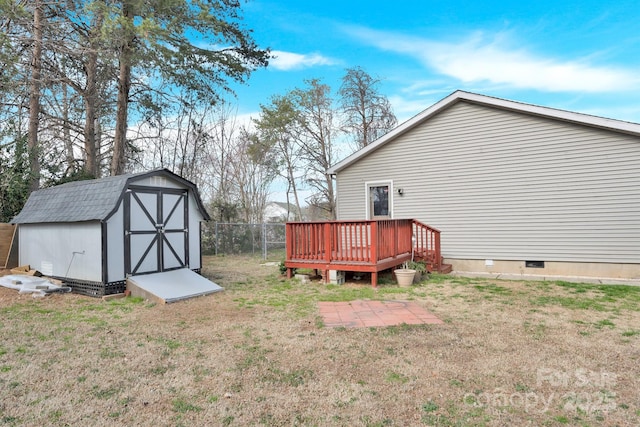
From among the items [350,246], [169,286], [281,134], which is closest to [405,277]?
[350,246]

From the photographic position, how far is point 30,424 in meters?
2.46

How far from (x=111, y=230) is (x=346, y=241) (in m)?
4.45

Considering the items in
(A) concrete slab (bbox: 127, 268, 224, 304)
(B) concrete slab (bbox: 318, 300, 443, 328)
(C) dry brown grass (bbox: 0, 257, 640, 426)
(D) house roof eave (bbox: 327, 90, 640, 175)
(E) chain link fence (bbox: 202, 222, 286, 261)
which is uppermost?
(D) house roof eave (bbox: 327, 90, 640, 175)

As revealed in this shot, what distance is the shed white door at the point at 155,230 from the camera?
23.1ft

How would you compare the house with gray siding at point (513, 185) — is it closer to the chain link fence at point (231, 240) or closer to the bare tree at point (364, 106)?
the chain link fence at point (231, 240)

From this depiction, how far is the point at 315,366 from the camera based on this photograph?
338 centimetres

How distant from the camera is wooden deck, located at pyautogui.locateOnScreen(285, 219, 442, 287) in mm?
7207

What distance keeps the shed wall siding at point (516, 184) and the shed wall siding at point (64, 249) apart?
257 inches

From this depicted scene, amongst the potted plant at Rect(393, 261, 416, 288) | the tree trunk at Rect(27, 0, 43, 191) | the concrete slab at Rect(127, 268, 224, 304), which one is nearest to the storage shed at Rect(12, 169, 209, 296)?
the concrete slab at Rect(127, 268, 224, 304)

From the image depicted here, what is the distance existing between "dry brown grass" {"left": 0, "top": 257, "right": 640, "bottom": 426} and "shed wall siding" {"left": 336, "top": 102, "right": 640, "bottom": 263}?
7.85 feet

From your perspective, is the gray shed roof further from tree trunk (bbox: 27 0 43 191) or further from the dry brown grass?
tree trunk (bbox: 27 0 43 191)

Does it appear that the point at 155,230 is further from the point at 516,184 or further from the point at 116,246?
the point at 516,184

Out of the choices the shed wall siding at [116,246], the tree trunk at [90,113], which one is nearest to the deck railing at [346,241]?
the shed wall siding at [116,246]

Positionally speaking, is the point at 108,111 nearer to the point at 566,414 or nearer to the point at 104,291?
the point at 104,291
